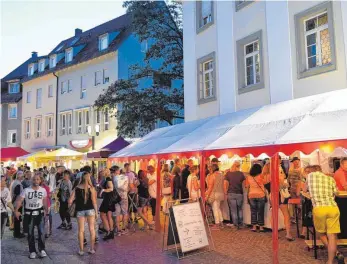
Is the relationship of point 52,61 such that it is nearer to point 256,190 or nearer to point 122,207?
point 122,207

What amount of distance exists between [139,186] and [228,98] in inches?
180

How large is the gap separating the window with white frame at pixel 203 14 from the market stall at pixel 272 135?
4.53m

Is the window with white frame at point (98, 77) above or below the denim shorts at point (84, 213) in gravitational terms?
above

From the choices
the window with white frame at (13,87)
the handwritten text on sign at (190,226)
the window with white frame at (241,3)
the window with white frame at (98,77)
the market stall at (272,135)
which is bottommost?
the handwritten text on sign at (190,226)

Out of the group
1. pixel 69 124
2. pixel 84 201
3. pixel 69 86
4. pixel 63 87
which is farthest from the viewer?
pixel 63 87

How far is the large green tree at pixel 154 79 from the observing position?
19.2m

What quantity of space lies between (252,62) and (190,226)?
6.78 meters

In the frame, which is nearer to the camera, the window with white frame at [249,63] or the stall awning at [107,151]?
the window with white frame at [249,63]

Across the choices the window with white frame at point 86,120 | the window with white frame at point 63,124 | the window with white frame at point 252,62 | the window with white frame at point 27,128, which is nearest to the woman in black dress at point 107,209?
the window with white frame at point 252,62

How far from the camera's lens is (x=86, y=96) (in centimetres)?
2970

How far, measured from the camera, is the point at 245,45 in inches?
514

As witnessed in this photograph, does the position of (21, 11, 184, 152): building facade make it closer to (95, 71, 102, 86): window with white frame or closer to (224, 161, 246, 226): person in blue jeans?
(95, 71, 102, 86): window with white frame

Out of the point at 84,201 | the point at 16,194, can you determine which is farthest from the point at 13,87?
the point at 84,201

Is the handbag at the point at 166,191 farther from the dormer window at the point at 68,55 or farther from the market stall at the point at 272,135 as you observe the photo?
the dormer window at the point at 68,55
